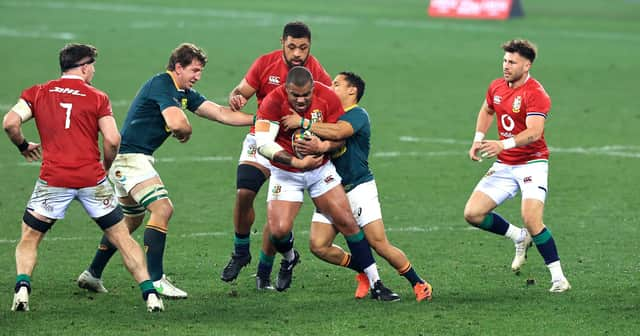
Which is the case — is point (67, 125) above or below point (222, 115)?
above

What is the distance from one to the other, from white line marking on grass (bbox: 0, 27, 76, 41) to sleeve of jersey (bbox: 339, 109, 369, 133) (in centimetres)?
2134

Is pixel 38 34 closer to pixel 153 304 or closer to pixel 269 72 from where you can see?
pixel 269 72

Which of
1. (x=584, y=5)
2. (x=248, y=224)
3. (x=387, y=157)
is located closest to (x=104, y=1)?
(x=584, y=5)

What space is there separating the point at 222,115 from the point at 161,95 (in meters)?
0.87

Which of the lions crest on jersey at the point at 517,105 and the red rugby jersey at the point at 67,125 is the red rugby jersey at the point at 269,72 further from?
the red rugby jersey at the point at 67,125

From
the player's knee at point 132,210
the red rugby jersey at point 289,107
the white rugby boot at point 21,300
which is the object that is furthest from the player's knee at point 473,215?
the white rugby boot at point 21,300

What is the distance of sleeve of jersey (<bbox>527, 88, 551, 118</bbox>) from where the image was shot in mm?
11883

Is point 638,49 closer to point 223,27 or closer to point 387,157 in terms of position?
point 223,27

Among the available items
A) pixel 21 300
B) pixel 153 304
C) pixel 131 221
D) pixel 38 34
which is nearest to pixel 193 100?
pixel 131 221

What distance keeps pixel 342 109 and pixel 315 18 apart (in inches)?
998

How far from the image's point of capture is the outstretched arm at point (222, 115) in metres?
11.9

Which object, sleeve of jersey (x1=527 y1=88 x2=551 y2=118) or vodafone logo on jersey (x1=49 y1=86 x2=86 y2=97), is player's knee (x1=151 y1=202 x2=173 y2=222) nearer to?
vodafone logo on jersey (x1=49 y1=86 x2=86 y2=97)

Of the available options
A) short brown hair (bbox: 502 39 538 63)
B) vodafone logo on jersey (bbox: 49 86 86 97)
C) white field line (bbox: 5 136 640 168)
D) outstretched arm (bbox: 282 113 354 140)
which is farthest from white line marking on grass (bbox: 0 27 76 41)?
vodafone logo on jersey (bbox: 49 86 86 97)

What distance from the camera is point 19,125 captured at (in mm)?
10336
